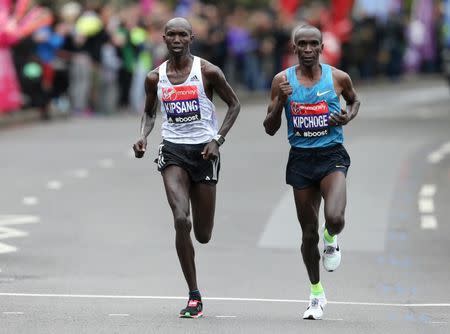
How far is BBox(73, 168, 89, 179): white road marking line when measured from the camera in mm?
21672

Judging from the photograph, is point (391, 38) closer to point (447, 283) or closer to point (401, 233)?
point (401, 233)

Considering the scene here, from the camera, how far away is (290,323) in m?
10.8

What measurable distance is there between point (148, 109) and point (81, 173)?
34.7ft

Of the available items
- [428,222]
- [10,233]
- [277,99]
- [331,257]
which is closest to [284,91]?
[277,99]

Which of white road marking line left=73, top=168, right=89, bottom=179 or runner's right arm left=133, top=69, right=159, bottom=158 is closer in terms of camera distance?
runner's right arm left=133, top=69, right=159, bottom=158

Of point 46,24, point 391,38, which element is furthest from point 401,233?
point 391,38

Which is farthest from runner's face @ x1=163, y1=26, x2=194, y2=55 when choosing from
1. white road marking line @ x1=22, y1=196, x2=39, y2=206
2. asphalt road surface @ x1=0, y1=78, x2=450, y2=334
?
white road marking line @ x1=22, y1=196, x2=39, y2=206

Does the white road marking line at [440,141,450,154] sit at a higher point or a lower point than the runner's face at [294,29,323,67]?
lower

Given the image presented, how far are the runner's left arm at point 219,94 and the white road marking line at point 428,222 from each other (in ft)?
18.1

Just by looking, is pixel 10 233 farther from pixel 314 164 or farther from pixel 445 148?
pixel 445 148

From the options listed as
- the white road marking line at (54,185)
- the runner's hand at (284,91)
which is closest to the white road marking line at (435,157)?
the white road marking line at (54,185)

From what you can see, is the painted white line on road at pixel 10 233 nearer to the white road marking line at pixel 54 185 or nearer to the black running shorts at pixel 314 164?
the white road marking line at pixel 54 185

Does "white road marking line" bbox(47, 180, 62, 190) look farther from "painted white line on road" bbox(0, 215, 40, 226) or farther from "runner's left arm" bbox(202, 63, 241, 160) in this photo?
"runner's left arm" bbox(202, 63, 241, 160)

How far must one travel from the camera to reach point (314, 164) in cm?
1114
